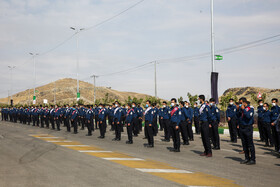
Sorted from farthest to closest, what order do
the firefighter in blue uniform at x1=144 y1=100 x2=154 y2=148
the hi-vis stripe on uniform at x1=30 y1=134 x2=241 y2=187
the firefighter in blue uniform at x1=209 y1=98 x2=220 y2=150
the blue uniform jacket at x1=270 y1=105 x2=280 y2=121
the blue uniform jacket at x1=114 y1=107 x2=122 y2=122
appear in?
the blue uniform jacket at x1=114 y1=107 x2=122 y2=122 < the firefighter in blue uniform at x1=144 y1=100 x2=154 y2=148 < the blue uniform jacket at x1=270 y1=105 x2=280 y2=121 < the firefighter in blue uniform at x1=209 y1=98 x2=220 y2=150 < the hi-vis stripe on uniform at x1=30 y1=134 x2=241 y2=187

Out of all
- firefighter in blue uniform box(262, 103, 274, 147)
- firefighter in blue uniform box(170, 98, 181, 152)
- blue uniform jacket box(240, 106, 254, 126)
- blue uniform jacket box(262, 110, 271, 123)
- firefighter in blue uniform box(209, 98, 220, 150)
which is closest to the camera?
blue uniform jacket box(240, 106, 254, 126)

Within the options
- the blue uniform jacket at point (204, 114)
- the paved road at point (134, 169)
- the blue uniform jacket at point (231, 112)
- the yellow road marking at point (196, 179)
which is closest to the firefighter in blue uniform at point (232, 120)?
the blue uniform jacket at point (231, 112)

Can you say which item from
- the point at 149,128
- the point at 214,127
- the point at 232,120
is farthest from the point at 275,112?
the point at 149,128

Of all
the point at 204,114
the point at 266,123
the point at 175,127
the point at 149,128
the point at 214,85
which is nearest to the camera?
the point at 204,114

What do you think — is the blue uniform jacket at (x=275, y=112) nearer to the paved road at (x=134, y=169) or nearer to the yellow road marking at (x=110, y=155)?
the paved road at (x=134, y=169)

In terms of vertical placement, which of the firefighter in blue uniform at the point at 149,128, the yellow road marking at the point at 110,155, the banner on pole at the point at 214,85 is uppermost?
the banner on pole at the point at 214,85

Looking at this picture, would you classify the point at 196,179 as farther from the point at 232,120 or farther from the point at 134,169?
the point at 232,120

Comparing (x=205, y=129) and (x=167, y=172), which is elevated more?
(x=205, y=129)

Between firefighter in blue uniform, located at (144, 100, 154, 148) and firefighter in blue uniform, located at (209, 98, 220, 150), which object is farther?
firefighter in blue uniform, located at (144, 100, 154, 148)

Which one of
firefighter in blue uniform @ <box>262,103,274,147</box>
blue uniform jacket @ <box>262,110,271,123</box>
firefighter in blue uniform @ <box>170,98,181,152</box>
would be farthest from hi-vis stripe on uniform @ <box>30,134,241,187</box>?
blue uniform jacket @ <box>262,110,271,123</box>

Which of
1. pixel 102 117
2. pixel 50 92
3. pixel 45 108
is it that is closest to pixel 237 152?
pixel 102 117

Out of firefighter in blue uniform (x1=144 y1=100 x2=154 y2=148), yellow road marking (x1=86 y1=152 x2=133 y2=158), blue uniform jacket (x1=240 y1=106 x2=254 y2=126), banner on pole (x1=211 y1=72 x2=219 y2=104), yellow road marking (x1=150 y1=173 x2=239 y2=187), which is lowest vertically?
yellow road marking (x1=86 y1=152 x2=133 y2=158)

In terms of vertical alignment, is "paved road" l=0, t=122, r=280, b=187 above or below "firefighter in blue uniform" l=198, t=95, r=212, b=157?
below

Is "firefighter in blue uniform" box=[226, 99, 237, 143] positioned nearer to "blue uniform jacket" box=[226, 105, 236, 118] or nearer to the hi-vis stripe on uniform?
"blue uniform jacket" box=[226, 105, 236, 118]
